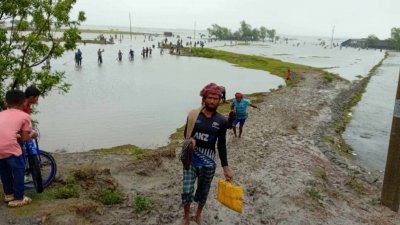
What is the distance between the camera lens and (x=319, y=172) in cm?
984

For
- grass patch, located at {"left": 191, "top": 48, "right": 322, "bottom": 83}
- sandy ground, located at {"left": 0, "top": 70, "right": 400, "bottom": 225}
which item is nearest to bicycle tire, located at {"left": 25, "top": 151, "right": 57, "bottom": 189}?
sandy ground, located at {"left": 0, "top": 70, "right": 400, "bottom": 225}

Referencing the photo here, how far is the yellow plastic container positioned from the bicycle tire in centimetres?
326

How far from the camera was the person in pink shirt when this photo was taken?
5.14 meters

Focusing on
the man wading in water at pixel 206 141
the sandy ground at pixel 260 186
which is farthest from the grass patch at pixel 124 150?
the man wading in water at pixel 206 141

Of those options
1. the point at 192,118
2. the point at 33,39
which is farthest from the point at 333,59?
the point at 192,118

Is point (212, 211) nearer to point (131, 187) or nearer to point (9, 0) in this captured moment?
point (131, 187)

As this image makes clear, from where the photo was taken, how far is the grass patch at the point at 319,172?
9491 mm

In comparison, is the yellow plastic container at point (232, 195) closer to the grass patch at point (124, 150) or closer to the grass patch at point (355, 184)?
the grass patch at point (355, 184)

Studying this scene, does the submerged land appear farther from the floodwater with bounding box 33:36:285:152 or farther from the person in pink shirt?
the floodwater with bounding box 33:36:285:152

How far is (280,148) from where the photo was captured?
12.0 metres

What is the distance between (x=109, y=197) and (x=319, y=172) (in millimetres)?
5985

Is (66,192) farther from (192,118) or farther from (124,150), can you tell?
(124,150)

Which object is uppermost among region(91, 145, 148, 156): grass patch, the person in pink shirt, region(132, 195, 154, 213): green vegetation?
the person in pink shirt

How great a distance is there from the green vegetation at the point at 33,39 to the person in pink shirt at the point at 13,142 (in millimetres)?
3466
